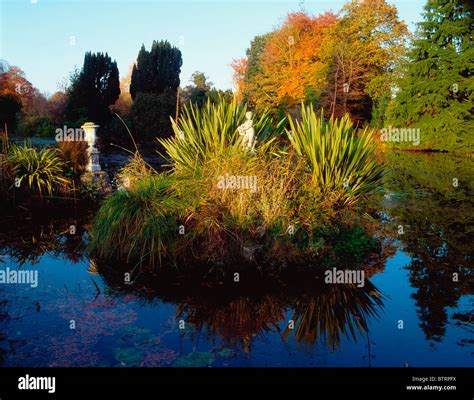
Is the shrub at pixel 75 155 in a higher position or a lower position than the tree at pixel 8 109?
lower

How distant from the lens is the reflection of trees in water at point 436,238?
5332mm

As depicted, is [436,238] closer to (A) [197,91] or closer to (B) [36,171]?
(B) [36,171]

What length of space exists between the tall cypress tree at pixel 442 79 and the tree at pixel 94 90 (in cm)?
2030

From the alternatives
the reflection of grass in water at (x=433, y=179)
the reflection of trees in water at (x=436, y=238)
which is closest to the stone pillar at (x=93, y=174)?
the reflection of trees in water at (x=436, y=238)

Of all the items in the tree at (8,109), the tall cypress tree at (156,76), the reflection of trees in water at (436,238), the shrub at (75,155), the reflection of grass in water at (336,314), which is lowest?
the reflection of grass in water at (336,314)

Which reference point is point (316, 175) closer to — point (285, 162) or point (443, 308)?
point (285, 162)

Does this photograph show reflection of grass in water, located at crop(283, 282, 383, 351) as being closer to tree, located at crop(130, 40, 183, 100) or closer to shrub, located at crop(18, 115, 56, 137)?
shrub, located at crop(18, 115, 56, 137)

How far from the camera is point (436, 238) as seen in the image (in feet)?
25.9

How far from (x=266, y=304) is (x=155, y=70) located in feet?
103

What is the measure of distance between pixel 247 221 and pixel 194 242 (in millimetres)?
912

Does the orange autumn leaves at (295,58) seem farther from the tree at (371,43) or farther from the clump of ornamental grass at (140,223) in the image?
the clump of ornamental grass at (140,223)

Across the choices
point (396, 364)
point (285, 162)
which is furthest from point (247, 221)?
point (396, 364)

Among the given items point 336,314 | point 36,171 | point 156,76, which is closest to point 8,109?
point 156,76
